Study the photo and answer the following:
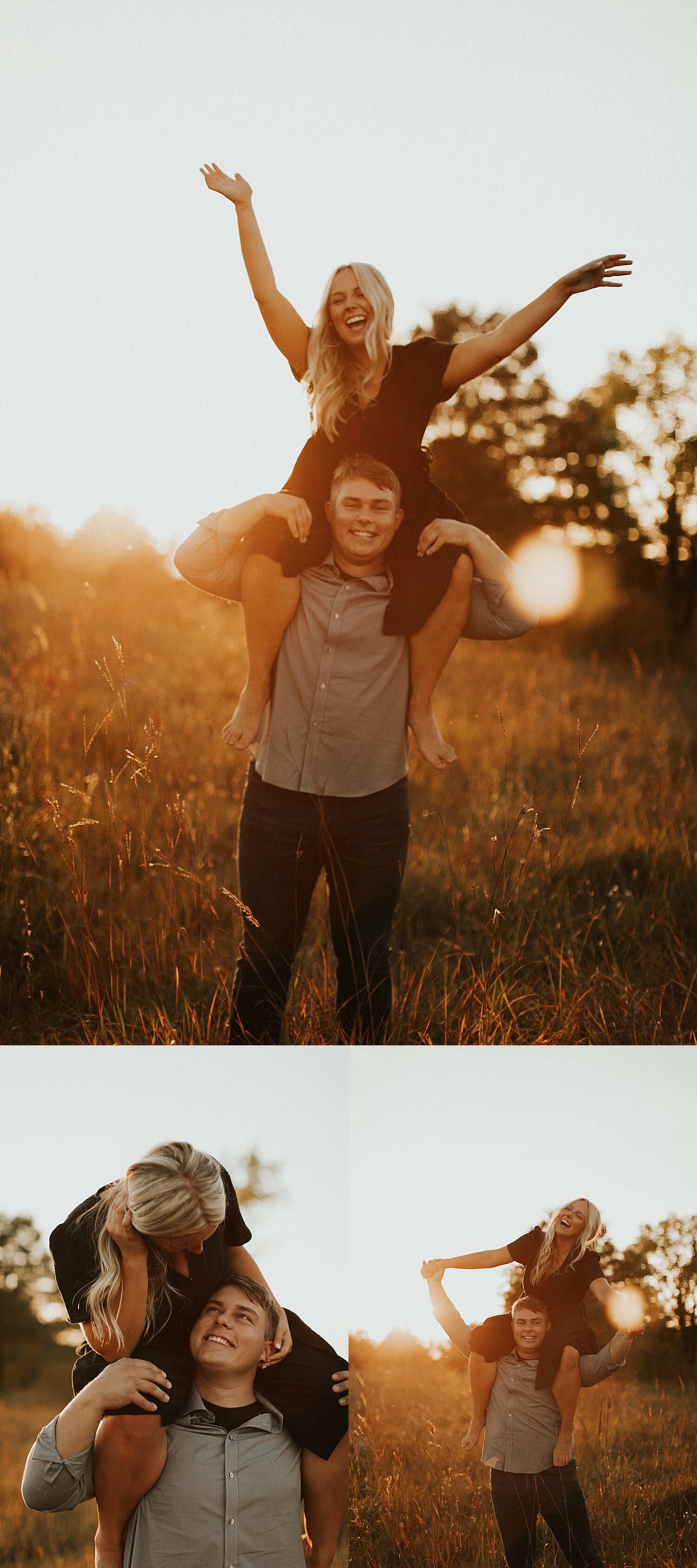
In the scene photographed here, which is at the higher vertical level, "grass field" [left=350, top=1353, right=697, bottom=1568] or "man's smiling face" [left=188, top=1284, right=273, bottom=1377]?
"man's smiling face" [left=188, top=1284, right=273, bottom=1377]

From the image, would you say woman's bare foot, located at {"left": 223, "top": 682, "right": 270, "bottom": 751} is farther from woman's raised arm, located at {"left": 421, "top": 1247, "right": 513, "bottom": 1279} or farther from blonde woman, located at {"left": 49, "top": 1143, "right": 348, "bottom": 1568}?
woman's raised arm, located at {"left": 421, "top": 1247, "right": 513, "bottom": 1279}

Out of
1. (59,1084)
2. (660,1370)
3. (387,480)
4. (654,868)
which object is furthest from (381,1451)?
(387,480)

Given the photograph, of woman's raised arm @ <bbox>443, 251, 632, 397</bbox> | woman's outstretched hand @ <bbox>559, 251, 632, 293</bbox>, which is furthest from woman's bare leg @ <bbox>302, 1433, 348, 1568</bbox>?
woman's outstretched hand @ <bbox>559, 251, 632, 293</bbox>

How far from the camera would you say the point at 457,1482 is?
262 centimetres

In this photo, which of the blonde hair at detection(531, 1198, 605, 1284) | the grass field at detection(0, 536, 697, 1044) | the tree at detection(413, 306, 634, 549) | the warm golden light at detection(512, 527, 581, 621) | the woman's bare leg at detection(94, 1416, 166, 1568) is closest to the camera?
the woman's bare leg at detection(94, 1416, 166, 1568)

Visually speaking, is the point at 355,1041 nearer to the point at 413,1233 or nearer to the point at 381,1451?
the point at 413,1233

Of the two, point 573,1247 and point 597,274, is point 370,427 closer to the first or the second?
point 597,274

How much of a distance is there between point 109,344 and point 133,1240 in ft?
9.59

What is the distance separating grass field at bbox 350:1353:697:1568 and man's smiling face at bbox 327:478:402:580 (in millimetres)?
2148

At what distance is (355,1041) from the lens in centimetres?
298

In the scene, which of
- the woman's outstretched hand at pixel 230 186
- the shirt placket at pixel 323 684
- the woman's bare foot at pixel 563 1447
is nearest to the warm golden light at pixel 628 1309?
the woman's bare foot at pixel 563 1447

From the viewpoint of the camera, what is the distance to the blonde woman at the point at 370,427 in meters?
2.67

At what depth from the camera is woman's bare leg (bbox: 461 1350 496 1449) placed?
2.63m

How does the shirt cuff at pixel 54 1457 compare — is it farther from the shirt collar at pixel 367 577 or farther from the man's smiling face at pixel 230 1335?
the shirt collar at pixel 367 577
